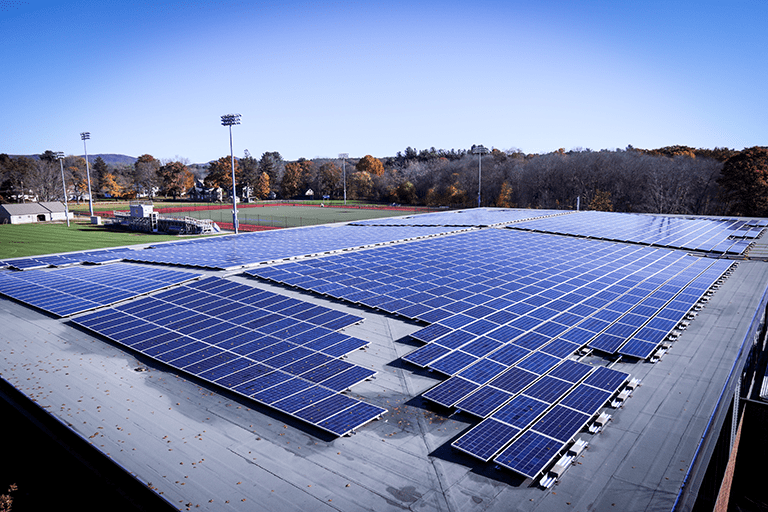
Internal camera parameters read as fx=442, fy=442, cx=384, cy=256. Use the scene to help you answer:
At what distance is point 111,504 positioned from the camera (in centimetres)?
1219

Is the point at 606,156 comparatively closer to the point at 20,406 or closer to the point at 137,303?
the point at 137,303

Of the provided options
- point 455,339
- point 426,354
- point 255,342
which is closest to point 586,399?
point 455,339

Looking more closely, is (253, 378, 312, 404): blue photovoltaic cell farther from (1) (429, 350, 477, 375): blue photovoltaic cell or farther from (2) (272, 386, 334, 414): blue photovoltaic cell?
(1) (429, 350, 477, 375): blue photovoltaic cell

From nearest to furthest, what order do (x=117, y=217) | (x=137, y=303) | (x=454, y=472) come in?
(x=454, y=472), (x=137, y=303), (x=117, y=217)

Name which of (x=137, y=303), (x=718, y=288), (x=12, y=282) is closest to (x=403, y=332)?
(x=137, y=303)

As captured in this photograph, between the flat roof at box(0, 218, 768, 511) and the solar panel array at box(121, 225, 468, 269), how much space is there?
11.8 meters

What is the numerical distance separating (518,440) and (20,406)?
48.2 ft


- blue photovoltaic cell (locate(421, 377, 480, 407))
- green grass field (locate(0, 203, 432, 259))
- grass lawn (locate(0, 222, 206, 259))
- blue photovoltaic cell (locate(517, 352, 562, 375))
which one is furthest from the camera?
green grass field (locate(0, 203, 432, 259))

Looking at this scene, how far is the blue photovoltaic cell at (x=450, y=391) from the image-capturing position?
12.5 meters

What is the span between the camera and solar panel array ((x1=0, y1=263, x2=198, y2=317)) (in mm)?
21109

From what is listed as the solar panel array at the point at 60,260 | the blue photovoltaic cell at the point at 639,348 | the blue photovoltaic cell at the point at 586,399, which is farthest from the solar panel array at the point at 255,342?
the solar panel array at the point at 60,260

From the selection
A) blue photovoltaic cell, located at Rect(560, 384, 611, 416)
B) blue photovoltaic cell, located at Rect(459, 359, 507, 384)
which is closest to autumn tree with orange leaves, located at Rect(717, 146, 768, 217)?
blue photovoltaic cell, located at Rect(560, 384, 611, 416)

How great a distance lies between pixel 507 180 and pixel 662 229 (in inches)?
2830

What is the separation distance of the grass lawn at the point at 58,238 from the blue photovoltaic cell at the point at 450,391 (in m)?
55.6
